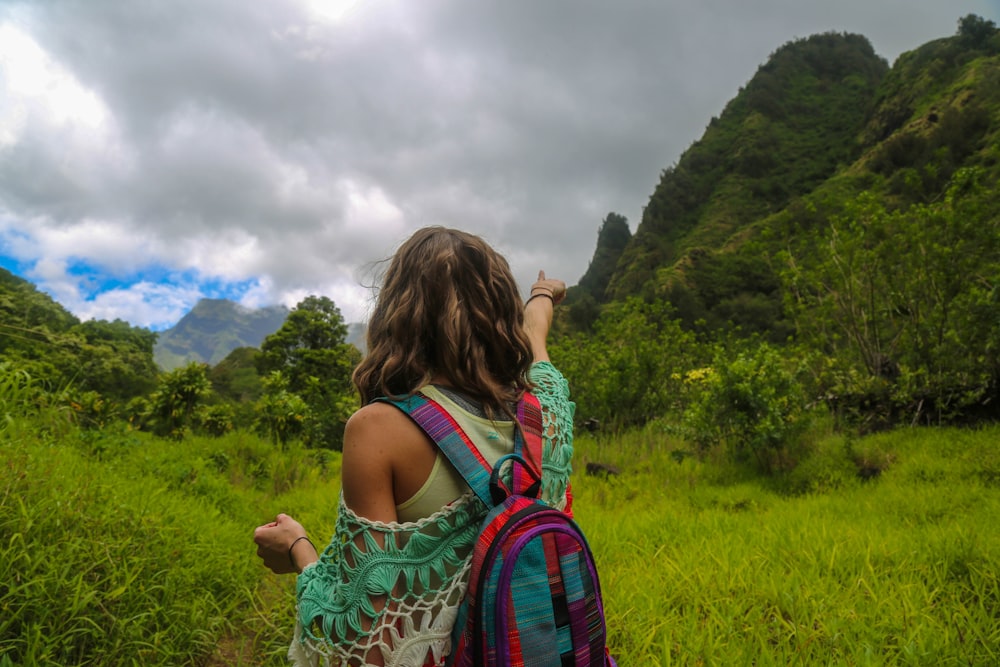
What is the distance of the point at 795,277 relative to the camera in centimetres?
728

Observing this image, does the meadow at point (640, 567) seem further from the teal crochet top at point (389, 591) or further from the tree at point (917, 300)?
the teal crochet top at point (389, 591)

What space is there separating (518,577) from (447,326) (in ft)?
→ 1.56

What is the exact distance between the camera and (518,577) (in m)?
0.82

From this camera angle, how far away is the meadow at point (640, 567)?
2.04m

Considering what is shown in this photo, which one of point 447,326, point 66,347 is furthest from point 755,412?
point 66,347

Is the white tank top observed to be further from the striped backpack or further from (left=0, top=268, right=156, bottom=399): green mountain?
(left=0, top=268, right=156, bottom=399): green mountain

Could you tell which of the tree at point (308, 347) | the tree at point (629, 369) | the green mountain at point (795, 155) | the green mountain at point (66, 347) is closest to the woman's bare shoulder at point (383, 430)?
the green mountain at point (66, 347)

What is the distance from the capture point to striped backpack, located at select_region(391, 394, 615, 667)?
31.6 inches

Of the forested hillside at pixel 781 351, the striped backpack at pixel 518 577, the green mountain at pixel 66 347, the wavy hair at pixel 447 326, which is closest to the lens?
the striped backpack at pixel 518 577

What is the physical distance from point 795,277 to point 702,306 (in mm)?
26720

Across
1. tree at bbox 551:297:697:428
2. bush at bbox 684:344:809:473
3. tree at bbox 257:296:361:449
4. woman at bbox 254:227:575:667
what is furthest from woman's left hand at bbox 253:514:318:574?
tree at bbox 257:296:361:449

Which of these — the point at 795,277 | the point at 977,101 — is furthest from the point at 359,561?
the point at 977,101

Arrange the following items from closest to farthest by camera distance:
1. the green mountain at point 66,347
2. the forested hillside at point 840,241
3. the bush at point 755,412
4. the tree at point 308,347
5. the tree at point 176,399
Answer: the green mountain at point 66,347
the bush at point 755,412
the forested hillside at point 840,241
the tree at point 176,399
the tree at point 308,347

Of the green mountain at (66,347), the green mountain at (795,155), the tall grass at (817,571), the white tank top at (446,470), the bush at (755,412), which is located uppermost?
the green mountain at (795,155)
